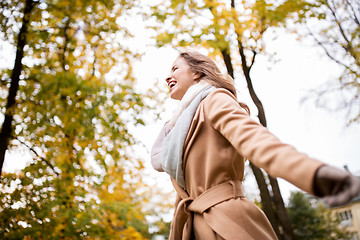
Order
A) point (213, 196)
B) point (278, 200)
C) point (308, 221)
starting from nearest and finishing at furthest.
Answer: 1. point (213, 196)
2. point (278, 200)
3. point (308, 221)

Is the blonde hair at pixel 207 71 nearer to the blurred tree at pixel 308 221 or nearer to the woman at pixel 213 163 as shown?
the woman at pixel 213 163

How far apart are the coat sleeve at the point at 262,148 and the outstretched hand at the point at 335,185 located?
0.02 m

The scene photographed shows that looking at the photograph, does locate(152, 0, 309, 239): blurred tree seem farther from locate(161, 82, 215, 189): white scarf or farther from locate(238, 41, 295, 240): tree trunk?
locate(161, 82, 215, 189): white scarf

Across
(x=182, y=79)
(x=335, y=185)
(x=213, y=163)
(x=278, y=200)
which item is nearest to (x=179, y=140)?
(x=213, y=163)

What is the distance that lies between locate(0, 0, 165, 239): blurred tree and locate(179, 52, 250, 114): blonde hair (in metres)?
2.56

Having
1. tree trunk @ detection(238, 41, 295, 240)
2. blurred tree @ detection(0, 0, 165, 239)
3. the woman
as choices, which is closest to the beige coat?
the woman

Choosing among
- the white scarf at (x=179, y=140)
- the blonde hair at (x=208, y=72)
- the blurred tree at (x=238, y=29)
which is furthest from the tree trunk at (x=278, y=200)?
the white scarf at (x=179, y=140)

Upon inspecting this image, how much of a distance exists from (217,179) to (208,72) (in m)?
0.73

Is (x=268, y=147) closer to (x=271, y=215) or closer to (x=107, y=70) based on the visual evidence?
(x=271, y=215)

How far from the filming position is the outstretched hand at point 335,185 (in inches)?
31.8

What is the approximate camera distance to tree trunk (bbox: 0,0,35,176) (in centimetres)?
459

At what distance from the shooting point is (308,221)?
24.1 m

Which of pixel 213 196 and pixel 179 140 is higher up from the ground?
pixel 179 140

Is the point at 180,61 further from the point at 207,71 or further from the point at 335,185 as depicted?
the point at 335,185
